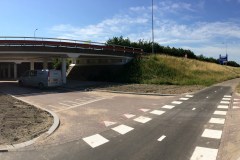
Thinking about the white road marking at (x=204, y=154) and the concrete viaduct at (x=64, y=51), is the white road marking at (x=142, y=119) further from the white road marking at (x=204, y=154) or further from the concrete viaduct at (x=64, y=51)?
the concrete viaduct at (x=64, y=51)

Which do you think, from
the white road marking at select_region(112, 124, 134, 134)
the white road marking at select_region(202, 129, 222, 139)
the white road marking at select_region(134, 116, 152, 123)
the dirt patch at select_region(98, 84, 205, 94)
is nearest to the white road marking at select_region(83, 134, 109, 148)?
the white road marking at select_region(112, 124, 134, 134)

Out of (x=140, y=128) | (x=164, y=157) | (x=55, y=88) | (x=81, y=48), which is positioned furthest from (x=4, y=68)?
(x=164, y=157)

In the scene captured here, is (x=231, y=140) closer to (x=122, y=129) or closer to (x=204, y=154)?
(x=204, y=154)

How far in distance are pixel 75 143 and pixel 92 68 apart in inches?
1411

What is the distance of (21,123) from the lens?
11703 mm

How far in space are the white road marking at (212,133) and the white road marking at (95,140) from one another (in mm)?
3288

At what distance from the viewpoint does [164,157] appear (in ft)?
25.4

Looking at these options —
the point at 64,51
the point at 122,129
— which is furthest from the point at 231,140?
the point at 64,51

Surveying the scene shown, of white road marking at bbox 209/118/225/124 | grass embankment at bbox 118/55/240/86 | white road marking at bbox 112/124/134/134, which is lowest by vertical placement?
white road marking at bbox 112/124/134/134

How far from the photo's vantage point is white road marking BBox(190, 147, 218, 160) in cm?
769

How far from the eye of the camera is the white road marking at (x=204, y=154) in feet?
25.2

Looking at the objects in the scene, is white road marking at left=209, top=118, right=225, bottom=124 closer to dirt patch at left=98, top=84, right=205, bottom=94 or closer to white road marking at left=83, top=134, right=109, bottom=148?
white road marking at left=83, top=134, right=109, bottom=148

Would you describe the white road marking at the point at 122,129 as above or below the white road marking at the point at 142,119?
below

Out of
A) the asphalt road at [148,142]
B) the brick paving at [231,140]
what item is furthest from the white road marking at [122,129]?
the brick paving at [231,140]
